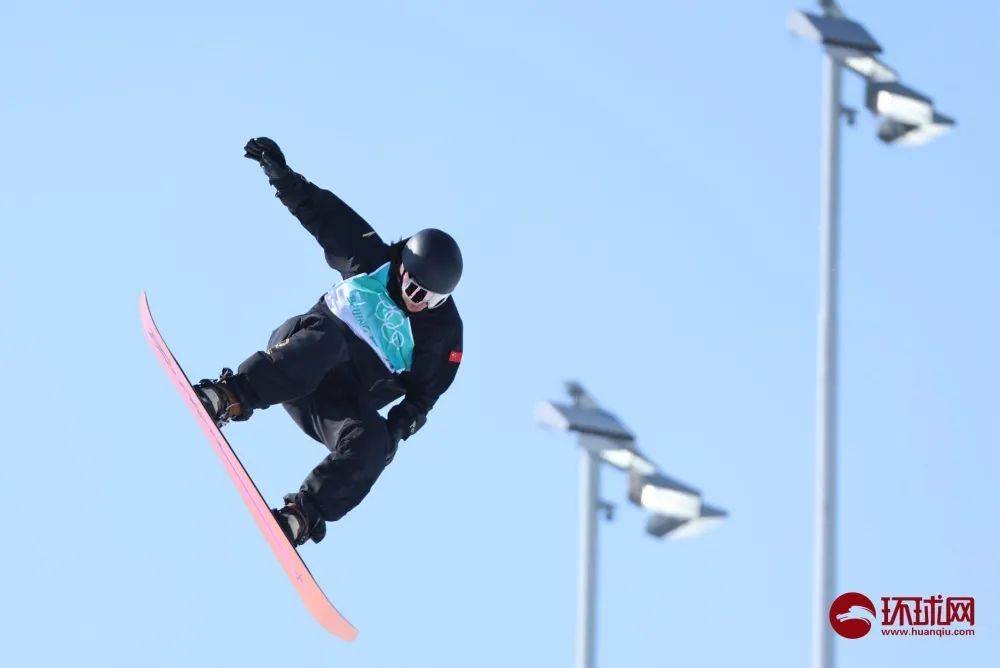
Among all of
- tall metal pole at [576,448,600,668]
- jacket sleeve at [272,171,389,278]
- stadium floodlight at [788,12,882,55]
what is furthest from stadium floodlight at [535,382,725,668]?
stadium floodlight at [788,12,882,55]

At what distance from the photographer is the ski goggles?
13977 millimetres

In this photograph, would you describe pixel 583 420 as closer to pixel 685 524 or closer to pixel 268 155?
pixel 685 524

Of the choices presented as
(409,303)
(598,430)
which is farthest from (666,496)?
(409,303)

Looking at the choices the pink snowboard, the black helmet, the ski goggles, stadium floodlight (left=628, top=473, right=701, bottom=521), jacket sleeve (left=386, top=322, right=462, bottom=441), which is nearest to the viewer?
stadium floodlight (left=628, top=473, right=701, bottom=521)

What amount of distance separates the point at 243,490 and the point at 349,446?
2.03 feet

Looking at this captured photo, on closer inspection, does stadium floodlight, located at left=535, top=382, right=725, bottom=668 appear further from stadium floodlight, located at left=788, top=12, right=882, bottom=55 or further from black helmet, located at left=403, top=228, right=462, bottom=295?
stadium floodlight, located at left=788, top=12, right=882, bottom=55

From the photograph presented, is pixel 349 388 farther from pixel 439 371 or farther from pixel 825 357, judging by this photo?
pixel 825 357

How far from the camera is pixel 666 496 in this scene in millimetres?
12602

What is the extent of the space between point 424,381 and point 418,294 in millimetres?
541

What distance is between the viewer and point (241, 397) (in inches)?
526

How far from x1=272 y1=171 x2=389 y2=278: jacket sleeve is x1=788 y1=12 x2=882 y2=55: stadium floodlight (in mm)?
2718

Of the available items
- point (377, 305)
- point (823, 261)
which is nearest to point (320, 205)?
point (377, 305)

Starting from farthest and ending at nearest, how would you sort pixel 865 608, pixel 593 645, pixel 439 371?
pixel 865 608, pixel 439 371, pixel 593 645

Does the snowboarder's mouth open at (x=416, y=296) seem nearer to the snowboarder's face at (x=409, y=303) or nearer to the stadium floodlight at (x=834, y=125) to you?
the snowboarder's face at (x=409, y=303)
